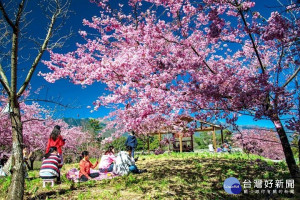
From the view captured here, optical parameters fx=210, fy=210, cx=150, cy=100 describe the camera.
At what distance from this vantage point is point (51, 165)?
584 cm

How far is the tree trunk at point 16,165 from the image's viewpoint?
413cm

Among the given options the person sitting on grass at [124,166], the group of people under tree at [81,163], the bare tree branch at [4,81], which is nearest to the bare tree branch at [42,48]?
the bare tree branch at [4,81]

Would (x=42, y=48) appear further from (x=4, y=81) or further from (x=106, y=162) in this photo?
(x=106, y=162)

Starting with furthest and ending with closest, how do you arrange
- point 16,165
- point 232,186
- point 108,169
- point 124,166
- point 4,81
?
point 108,169
point 124,166
point 232,186
point 4,81
point 16,165

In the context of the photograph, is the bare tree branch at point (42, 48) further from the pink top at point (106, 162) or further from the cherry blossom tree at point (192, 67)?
the pink top at point (106, 162)

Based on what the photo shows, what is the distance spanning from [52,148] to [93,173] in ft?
7.43

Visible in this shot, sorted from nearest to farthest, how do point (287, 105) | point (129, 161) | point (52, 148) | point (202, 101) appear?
point (287, 105)
point (202, 101)
point (52, 148)
point (129, 161)

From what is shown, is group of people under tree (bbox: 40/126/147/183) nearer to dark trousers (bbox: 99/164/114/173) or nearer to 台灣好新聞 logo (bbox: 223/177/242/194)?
dark trousers (bbox: 99/164/114/173)

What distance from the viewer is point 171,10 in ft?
18.3

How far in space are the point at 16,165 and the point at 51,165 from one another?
168 cm

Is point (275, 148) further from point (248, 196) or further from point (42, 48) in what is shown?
A: point (42, 48)

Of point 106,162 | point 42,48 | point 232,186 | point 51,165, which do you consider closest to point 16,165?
point 51,165

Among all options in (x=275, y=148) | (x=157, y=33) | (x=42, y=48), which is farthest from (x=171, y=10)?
(x=275, y=148)

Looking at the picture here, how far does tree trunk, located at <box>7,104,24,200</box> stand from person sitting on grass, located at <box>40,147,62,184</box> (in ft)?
5.12
